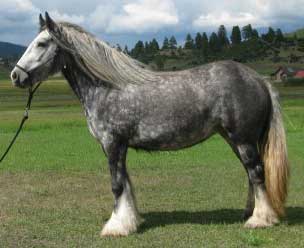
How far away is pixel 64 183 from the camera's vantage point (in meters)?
12.5

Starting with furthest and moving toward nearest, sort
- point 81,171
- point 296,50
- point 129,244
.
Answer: point 296,50
point 81,171
point 129,244

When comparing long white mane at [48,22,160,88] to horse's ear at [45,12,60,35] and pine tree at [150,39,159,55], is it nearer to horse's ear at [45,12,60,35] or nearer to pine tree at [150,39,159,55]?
horse's ear at [45,12,60,35]

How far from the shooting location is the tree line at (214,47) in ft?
457

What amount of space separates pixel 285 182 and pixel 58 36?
145 inches

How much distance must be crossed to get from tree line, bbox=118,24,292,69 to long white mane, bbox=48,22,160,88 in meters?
123

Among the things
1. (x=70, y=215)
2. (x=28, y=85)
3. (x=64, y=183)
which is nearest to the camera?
(x=28, y=85)

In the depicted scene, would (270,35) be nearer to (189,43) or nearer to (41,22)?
(189,43)

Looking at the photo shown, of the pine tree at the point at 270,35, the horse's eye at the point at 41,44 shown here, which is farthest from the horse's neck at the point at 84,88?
the pine tree at the point at 270,35

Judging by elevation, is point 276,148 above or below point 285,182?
above

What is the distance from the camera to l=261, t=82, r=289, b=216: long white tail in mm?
7797

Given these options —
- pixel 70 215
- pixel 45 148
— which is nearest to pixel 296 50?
pixel 45 148

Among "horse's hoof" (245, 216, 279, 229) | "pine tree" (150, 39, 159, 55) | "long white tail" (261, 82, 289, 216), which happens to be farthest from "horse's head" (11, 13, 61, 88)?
"pine tree" (150, 39, 159, 55)

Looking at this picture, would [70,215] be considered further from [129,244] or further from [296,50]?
[296,50]

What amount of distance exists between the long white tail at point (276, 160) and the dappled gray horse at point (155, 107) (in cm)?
1
